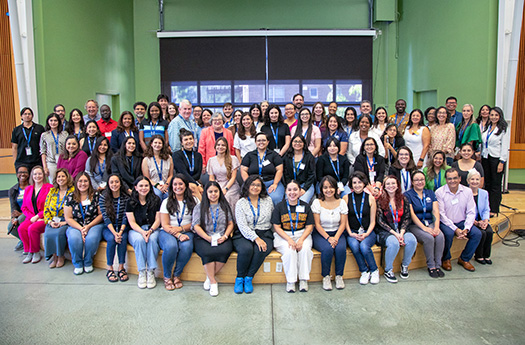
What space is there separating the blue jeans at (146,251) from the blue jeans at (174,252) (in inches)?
2.9

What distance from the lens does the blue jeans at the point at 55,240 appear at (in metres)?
4.38

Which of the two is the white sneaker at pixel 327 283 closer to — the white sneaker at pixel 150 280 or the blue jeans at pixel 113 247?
the white sneaker at pixel 150 280

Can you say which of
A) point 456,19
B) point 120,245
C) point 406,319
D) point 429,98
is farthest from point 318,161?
point 429,98

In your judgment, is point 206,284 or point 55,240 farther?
point 55,240

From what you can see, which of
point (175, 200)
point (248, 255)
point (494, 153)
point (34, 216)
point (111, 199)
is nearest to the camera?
point (248, 255)

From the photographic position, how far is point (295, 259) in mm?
3893

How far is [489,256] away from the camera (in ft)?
15.1

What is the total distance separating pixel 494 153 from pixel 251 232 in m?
3.80

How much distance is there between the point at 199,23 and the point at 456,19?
6.47 m

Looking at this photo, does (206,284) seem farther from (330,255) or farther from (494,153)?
(494,153)

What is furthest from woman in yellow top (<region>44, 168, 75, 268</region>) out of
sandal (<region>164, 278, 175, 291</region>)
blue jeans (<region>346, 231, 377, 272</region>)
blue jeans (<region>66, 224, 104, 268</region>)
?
blue jeans (<region>346, 231, 377, 272</region>)

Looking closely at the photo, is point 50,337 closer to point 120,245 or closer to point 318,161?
point 120,245

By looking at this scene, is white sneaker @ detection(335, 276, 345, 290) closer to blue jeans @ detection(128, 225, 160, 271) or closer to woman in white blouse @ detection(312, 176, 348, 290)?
woman in white blouse @ detection(312, 176, 348, 290)

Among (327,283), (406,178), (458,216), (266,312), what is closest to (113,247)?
(266,312)
